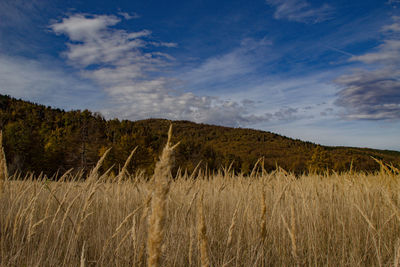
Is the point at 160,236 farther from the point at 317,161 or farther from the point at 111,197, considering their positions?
the point at 317,161

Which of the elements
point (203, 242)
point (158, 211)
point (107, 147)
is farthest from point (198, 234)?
point (107, 147)

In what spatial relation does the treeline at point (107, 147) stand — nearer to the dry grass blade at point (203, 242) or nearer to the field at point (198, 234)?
the field at point (198, 234)

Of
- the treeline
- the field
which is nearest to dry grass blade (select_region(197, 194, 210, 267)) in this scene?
the field

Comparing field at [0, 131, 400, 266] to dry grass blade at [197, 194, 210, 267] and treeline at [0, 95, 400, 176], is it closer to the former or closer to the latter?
dry grass blade at [197, 194, 210, 267]

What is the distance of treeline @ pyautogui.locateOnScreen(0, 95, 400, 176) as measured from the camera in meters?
29.1

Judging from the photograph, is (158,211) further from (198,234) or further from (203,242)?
(198,234)

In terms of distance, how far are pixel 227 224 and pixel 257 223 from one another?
0.46 m

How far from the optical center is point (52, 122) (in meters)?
58.4

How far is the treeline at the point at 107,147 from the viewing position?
29078 millimetres

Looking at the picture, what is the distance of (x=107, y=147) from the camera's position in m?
37.3

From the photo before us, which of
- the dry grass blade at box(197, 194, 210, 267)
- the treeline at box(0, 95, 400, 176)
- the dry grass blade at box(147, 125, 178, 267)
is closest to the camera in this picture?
the dry grass blade at box(147, 125, 178, 267)

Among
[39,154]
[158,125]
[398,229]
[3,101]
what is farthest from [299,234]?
[158,125]

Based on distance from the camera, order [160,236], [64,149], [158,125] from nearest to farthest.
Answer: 1. [160,236]
2. [64,149]
3. [158,125]

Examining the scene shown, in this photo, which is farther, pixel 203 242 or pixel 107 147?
pixel 107 147
